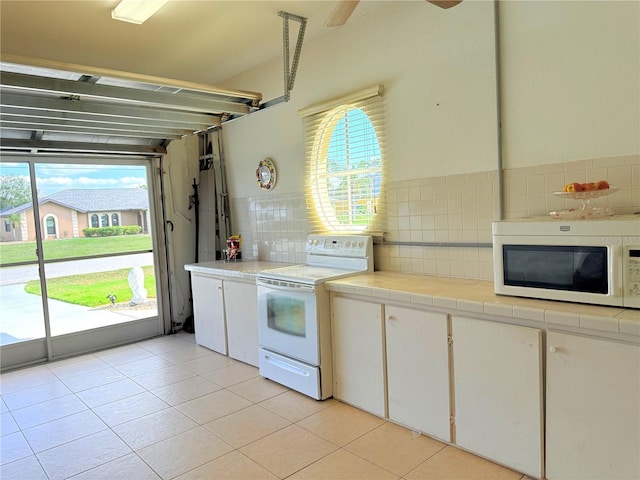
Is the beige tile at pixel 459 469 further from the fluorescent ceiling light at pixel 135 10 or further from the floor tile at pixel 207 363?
the fluorescent ceiling light at pixel 135 10

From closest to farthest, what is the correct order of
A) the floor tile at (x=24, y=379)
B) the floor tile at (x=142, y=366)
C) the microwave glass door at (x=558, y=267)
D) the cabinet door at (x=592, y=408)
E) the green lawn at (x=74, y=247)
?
the cabinet door at (x=592, y=408)
the microwave glass door at (x=558, y=267)
the floor tile at (x=24, y=379)
the floor tile at (x=142, y=366)
the green lawn at (x=74, y=247)

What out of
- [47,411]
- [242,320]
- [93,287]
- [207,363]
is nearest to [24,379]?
[47,411]

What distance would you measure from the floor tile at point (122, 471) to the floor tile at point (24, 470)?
0.80ft

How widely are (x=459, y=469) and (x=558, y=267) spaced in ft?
3.76

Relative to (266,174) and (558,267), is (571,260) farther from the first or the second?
(266,174)

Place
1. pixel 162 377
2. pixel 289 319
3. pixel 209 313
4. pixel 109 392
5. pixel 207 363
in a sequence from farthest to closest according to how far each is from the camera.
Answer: pixel 209 313 < pixel 207 363 < pixel 162 377 < pixel 109 392 < pixel 289 319

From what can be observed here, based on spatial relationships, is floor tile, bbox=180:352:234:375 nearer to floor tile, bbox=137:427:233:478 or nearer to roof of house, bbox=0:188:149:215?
floor tile, bbox=137:427:233:478

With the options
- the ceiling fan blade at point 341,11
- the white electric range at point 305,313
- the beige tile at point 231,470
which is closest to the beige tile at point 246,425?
the beige tile at point 231,470

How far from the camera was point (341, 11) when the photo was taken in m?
1.92

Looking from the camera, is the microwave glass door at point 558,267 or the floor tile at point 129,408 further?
the floor tile at point 129,408

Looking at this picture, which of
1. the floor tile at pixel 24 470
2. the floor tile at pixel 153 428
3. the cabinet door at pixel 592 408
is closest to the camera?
the cabinet door at pixel 592 408

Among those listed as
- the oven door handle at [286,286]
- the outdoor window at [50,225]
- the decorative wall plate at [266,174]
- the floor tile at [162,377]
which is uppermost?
the decorative wall plate at [266,174]

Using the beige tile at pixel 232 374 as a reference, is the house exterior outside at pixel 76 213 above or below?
A: above

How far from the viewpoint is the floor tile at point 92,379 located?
12.3 feet
